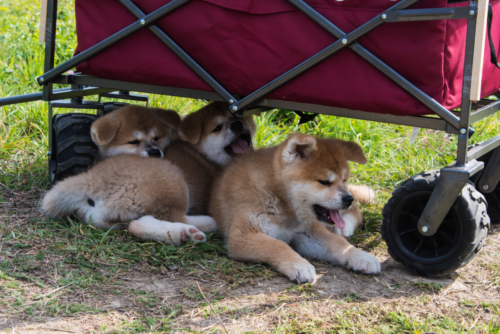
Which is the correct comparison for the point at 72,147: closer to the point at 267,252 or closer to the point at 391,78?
Answer: the point at 267,252

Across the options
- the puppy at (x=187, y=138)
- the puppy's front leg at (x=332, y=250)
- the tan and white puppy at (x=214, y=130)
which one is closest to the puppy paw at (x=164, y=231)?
the puppy at (x=187, y=138)

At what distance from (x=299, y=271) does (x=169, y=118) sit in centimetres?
181

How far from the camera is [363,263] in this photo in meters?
2.82

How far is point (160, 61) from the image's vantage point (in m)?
3.05

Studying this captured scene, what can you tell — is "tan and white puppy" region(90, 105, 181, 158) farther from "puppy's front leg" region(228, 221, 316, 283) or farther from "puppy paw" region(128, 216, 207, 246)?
"puppy's front leg" region(228, 221, 316, 283)

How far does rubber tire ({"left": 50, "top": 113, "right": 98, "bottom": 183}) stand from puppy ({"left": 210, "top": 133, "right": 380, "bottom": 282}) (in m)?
1.09

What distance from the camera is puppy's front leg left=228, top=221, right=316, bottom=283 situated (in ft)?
8.74

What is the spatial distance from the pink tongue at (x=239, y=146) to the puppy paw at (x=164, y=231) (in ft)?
3.94

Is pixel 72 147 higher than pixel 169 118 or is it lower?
lower

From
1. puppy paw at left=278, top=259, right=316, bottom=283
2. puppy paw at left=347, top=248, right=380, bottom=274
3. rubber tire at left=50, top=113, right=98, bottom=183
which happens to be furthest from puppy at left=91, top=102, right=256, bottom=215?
puppy paw at left=347, top=248, right=380, bottom=274

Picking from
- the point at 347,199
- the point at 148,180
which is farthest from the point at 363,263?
the point at 148,180

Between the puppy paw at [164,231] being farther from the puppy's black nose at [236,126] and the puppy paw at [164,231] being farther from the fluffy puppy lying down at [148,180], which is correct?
the puppy's black nose at [236,126]

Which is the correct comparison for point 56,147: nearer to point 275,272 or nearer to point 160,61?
point 160,61

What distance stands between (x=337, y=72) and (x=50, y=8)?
1.98 m
